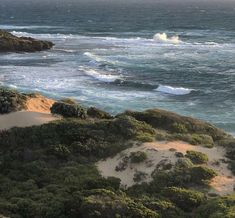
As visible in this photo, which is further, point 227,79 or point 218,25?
point 218,25

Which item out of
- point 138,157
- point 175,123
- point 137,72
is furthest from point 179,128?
point 137,72

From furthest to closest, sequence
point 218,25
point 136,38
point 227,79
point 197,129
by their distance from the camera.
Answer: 1. point 218,25
2. point 136,38
3. point 227,79
4. point 197,129

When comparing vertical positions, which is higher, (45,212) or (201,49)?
(45,212)

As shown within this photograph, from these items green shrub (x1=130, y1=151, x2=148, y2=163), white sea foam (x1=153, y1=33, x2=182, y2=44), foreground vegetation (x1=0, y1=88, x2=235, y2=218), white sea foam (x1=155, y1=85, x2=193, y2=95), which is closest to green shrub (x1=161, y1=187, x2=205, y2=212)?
foreground vegetation (x1=0, y1=88, x2=235, y2=218)

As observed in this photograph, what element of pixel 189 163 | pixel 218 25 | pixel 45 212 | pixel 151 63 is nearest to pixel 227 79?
pixel 151 63

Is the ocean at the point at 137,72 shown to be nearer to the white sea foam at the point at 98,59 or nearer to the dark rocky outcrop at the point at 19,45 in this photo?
the white sea foam at the point at 98,59

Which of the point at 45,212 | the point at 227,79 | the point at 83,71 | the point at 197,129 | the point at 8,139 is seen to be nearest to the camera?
the point at 45,212

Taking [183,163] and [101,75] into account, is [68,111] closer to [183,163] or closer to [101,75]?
[183,163]

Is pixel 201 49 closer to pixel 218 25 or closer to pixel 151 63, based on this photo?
pixel 151 63
